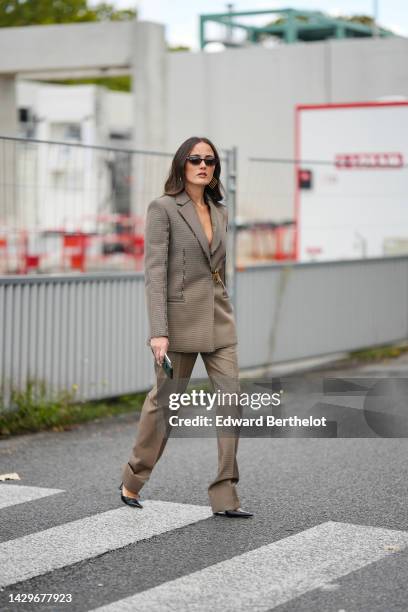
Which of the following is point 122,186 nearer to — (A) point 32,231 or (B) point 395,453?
(A) point 32,231

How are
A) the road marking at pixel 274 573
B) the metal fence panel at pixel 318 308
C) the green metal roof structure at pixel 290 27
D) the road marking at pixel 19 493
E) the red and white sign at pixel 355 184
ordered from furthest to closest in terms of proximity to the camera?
the green metal roof structure at pixel 290 27
the red and white sign at pixel 355 184
the metal fence panel at pixel 318 308
the road marking at pixel 19 493
the road marking at pixel 274 573

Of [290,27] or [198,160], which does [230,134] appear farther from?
[198,160]

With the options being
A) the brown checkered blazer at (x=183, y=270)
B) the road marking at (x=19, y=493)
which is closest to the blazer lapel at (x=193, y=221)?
the brown checkered blazer at (x=183, y=270)

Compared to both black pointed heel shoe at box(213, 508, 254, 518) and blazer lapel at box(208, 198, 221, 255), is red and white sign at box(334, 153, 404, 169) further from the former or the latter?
black pointed heel shoe at box(213, 508, 254, 518)

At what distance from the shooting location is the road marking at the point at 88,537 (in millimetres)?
5465

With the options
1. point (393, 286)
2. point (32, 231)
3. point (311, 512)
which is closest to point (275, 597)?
point (311, 512)

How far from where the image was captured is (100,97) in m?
32.8

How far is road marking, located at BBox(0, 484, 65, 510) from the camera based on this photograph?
6.84 m

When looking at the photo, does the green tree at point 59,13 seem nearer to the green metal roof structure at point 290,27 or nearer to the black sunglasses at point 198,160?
the green metal roof structure at point 290,27

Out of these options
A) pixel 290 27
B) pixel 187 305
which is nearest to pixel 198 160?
pixel 187 305

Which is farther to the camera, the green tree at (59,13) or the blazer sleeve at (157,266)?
the green tree at (59,13)

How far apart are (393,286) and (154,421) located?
8.41 metres

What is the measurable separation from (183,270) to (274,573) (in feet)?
5.95

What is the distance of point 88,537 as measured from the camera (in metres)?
5.97
